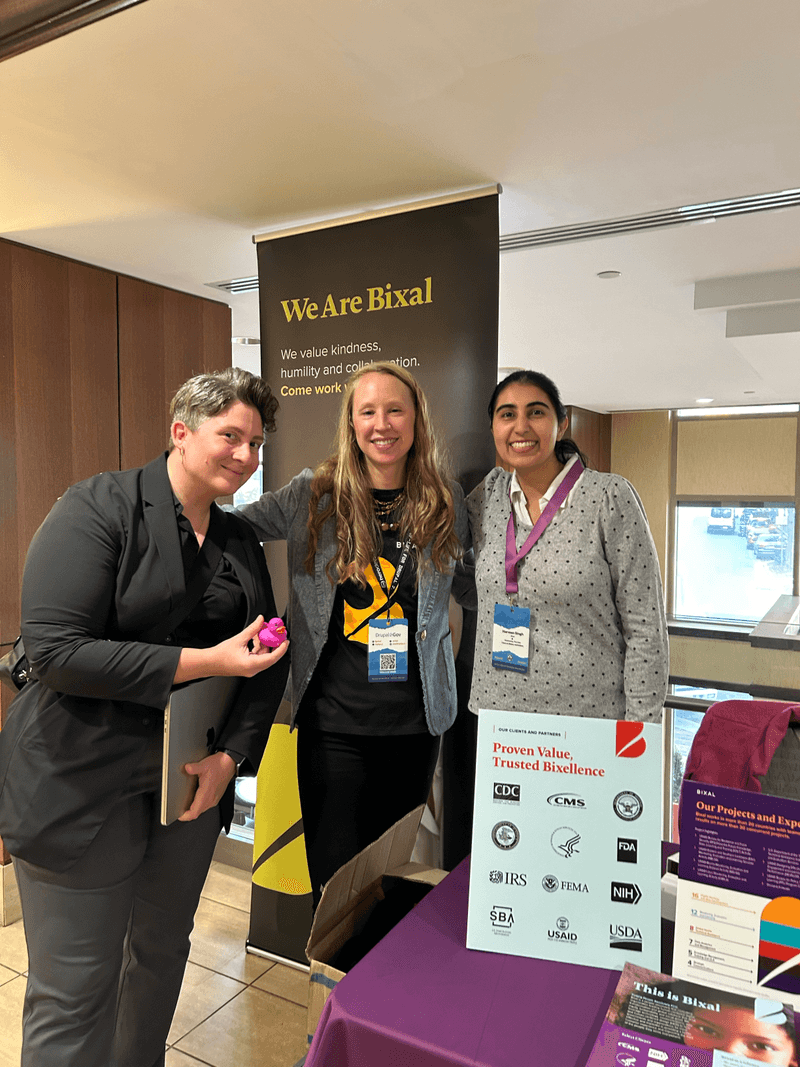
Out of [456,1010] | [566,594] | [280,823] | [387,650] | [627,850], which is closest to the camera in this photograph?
[456,1010]

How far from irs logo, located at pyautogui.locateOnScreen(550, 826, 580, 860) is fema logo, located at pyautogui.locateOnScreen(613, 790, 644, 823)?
0.08 m

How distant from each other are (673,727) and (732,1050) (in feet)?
6.01

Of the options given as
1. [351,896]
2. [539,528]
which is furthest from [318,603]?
[351,896]

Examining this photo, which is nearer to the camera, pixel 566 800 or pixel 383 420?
pixel 566 800

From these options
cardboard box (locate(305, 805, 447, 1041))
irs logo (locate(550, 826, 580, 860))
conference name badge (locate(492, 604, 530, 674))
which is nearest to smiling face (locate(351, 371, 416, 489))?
conference name badge (locate(492, 604, 530, 674))

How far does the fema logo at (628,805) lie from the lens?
1159mm

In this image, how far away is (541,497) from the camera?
1.83 m

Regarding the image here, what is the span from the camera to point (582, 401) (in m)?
9.07

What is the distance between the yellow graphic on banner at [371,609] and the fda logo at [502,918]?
0.75 meters

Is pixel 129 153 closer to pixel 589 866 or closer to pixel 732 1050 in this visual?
pixel 589 866

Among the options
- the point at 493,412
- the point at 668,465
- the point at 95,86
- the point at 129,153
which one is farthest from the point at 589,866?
the point at 668,465

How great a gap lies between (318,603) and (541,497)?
0.61 metres

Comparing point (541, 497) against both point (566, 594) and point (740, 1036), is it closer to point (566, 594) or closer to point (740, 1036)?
point (566, 594)

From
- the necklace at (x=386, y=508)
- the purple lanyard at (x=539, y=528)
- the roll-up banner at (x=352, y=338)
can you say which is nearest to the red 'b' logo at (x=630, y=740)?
the purple lanyard at (x=539, y=528)
